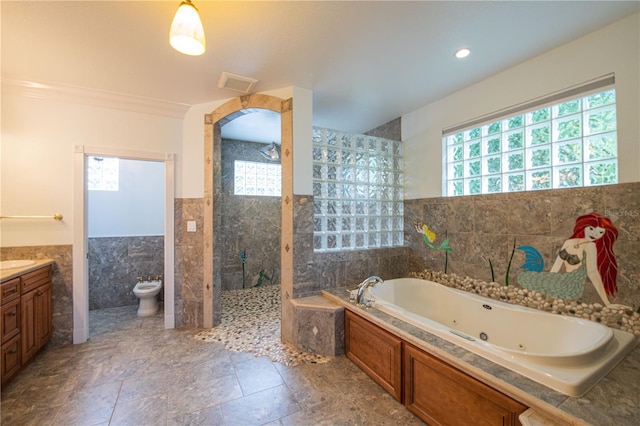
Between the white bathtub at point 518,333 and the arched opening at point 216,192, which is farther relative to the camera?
the arched opening at point 216,192

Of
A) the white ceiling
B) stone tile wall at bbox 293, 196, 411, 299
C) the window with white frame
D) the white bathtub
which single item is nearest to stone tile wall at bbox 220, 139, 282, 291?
the white ceiling

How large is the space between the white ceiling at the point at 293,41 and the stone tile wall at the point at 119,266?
2.06 metres

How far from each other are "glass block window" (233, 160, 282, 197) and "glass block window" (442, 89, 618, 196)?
2792 millimetres

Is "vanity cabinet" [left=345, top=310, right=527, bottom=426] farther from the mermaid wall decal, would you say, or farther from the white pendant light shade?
the white pendant light shade

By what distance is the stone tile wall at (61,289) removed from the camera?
8.02 feet

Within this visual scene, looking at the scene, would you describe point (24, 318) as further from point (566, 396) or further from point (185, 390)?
point (566, 396)

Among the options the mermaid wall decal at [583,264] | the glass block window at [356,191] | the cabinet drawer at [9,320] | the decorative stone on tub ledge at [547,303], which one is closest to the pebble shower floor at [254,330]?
the glass block window at [356,191]

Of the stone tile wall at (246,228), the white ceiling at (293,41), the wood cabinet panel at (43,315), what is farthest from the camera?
the stone tile wall at (246,228)

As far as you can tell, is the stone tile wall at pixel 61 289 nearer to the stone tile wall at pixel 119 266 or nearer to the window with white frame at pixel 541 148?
the stone tile wall at pixel 119 266

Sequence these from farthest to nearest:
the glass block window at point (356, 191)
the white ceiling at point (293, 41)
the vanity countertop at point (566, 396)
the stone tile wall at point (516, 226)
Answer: the glass block window at point (356, 191) < the stone tile wall at point (516, 226) < the white ceiling at point (293, 41) < the vanity countertop at point (566, 396)

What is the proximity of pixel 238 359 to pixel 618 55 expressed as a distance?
366 cm

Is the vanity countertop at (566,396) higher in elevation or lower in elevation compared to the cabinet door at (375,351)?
higher

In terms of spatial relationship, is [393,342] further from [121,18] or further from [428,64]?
[121,18]

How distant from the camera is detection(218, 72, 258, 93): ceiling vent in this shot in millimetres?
2303
